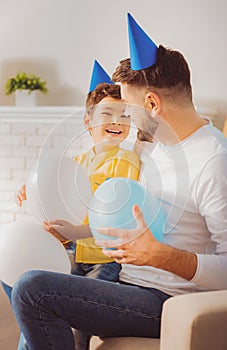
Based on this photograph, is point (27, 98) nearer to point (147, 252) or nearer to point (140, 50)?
point (140, 50)

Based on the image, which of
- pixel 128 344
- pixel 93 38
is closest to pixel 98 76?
pixel 128 344

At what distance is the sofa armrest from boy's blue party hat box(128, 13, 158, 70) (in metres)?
0.55

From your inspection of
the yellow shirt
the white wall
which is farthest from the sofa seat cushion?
the white wall

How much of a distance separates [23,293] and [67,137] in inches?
19.5

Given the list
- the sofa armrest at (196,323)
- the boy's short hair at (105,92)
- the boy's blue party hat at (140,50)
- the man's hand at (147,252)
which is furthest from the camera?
the boy's short hair at (105,92)

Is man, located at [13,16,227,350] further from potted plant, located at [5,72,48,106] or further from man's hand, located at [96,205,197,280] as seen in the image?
potted plant, located at [5,72,48,106]

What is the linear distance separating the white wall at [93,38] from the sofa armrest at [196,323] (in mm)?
1959

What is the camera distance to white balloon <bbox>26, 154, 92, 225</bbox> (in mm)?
1620

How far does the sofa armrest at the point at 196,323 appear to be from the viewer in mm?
1275

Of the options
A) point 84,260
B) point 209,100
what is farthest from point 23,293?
point 209,100

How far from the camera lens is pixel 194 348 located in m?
1.29

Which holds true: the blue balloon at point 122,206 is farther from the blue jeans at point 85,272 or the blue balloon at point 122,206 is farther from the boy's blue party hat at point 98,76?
the boy's blue party hat at point 98,76

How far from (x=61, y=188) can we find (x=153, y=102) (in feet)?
1.06

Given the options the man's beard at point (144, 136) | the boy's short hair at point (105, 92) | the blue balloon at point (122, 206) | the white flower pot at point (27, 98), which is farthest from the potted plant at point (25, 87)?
→ the blue balloon at point (122, 206)
